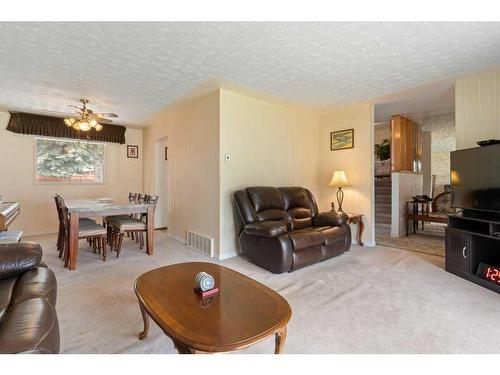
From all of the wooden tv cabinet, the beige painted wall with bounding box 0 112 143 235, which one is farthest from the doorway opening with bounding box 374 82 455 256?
the beige painted wall with bounding box 0 112 143 235

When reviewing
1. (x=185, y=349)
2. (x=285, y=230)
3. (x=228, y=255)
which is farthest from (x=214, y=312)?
(x=228, y=255)

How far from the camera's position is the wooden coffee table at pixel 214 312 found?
1.08 metres

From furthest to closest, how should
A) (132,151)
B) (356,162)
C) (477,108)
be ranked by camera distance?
(132,151)
(356,162)
(477,108)

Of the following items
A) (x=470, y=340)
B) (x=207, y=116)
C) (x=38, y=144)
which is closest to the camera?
(x=470, y=340)

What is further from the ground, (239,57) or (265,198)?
(239,57)

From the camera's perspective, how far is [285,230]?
2.89 meters

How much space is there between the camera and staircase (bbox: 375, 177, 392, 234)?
5.11 metres

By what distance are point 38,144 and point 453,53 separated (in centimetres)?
651

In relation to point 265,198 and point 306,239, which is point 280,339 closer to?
point 306,239

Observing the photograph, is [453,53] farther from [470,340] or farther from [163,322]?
[163,322]

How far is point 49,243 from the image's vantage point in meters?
4.08

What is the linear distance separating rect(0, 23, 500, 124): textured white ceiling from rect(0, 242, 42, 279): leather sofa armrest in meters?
1.68

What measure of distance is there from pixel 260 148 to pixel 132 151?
3.54 metres
